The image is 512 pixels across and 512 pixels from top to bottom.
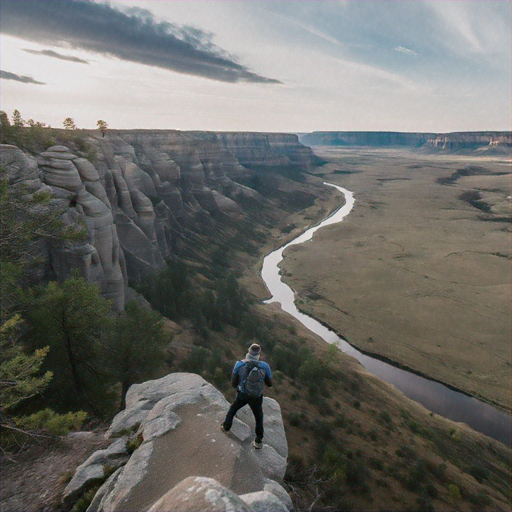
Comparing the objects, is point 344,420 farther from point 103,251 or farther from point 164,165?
point 164,165

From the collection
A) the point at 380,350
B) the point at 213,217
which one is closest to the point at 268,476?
the point at 380,350

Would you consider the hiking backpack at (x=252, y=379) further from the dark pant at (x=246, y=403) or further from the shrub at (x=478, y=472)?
the shrub at (x=478, y=472)

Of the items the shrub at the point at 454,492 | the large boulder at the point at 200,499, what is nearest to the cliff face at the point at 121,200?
the large boulder at the point at 200,499

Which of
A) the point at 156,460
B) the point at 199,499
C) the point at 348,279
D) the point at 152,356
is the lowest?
the point at 348,279

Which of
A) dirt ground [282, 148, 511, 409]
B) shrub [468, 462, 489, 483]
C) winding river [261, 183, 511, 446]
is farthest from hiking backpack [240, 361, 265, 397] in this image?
dirt ground [282, 148, 511, 409]

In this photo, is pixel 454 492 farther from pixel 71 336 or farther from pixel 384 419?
pixel 71 336

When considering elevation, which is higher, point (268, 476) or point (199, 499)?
point (199, 499)

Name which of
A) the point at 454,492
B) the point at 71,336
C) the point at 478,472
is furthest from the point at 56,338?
the point at 478,472

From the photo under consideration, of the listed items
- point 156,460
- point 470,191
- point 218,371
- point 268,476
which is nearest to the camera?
point 156,460
